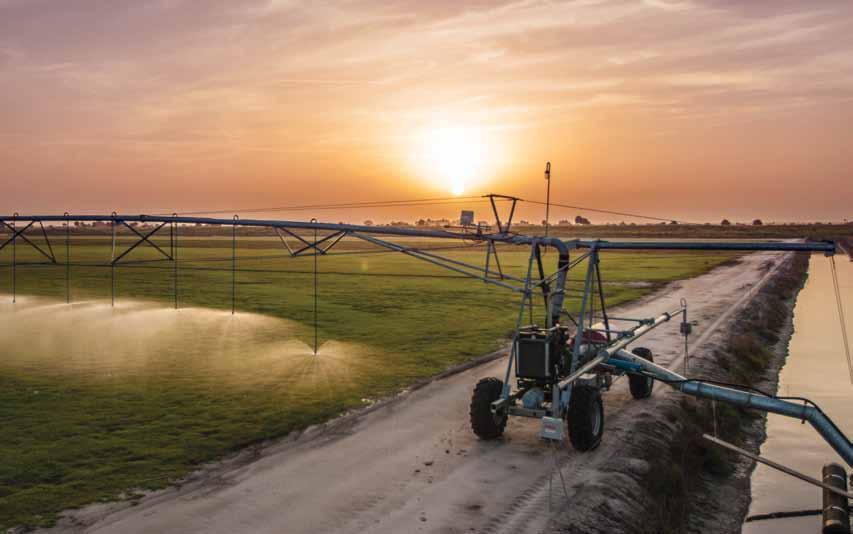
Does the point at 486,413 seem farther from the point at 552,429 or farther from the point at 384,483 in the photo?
the point at 552,429

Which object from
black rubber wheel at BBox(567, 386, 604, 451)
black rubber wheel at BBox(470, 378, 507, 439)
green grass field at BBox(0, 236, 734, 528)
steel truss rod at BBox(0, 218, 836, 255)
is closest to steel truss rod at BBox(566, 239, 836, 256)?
steel truss rod at BBox(0, 218, 836, 255)

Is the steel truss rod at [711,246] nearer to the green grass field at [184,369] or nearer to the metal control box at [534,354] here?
the metal control box at [534,354]

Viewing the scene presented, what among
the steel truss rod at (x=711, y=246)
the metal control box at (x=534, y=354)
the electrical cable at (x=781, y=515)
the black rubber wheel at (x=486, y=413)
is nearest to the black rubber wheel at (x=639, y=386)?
the steel truss rod at (x=711, y=246)

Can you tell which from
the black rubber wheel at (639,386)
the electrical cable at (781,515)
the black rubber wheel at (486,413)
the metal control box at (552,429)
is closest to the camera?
the metal control box at (552,429)

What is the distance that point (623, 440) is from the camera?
59.6 feet

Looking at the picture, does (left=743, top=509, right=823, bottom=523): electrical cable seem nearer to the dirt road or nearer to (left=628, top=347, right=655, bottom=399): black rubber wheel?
the dirt road

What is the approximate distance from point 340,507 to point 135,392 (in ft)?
39.9

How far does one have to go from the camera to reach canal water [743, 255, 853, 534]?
17234 mm

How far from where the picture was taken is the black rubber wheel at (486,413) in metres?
17.6

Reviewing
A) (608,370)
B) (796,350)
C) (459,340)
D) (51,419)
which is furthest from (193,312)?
(796,350)

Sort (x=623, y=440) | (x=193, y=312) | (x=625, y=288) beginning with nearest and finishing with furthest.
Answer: (x=623, y=440) < (x=193, y=312) < (x=625, y=288)

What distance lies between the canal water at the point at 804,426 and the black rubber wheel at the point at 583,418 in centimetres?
388

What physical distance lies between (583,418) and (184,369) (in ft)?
53.7

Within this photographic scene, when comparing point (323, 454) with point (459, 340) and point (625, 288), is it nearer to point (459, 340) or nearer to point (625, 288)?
point (459, 340)
